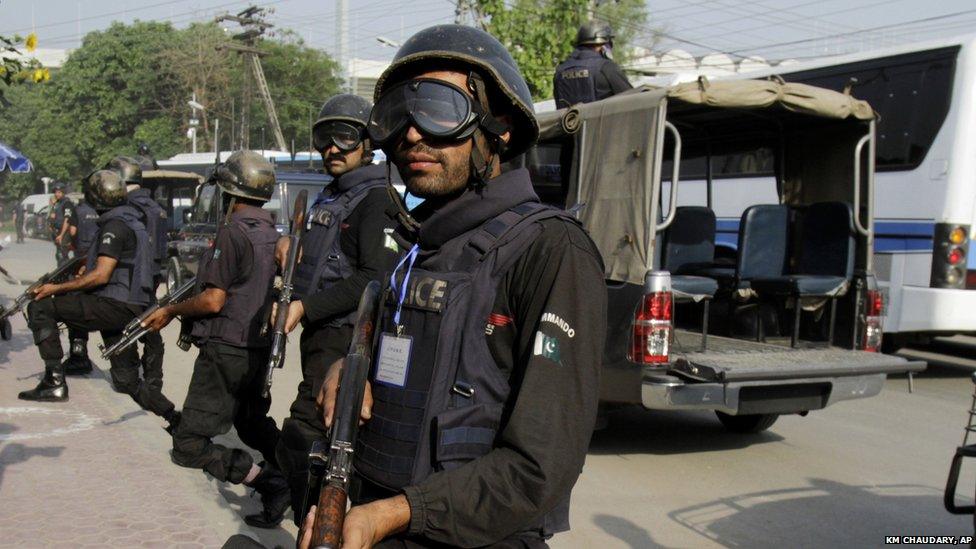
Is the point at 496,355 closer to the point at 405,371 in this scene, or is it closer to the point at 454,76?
the point at 405,371

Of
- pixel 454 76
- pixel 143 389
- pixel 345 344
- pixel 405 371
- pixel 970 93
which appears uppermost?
pixel 970 93

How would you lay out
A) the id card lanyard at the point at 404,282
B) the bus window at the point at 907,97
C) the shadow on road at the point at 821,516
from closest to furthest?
1. the id card lanyard at the point at 404,282
2. the shadow on road at the point at 821,516
3. the bus window at the point at 907,97

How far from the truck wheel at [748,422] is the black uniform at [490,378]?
5741 millimetres

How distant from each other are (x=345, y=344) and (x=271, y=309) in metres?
0.59

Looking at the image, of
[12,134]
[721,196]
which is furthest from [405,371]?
[12,134]

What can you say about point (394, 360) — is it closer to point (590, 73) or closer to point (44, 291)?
point (590, 73)

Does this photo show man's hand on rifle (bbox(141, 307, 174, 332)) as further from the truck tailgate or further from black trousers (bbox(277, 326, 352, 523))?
the truck tailgate

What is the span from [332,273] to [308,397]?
0.58m

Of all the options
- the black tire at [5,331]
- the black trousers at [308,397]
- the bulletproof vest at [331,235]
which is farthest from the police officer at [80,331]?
the black trousers at [308,397]

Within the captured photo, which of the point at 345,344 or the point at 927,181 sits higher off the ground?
the point at 927,181

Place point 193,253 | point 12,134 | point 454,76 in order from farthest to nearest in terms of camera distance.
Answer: point 12,134 → point 193,253 → point 454,76

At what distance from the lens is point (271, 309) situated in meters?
4.87

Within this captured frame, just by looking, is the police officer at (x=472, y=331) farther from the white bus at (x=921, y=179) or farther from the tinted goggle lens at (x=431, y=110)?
the white bus at (x=921, y=179)

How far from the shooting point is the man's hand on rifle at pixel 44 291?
743 cm
